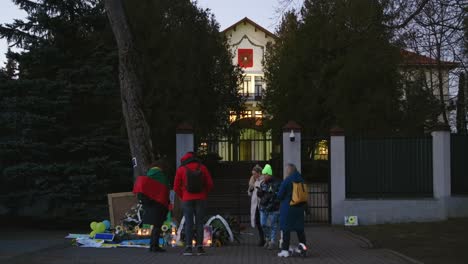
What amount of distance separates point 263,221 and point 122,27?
7268mm

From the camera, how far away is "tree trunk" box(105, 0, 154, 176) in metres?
17.7

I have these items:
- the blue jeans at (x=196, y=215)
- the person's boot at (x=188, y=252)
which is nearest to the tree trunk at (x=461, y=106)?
the blue jeans at (x=196, y=215)

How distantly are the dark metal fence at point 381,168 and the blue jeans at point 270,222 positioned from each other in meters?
6.35

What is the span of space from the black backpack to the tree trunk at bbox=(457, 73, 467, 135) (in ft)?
38.8

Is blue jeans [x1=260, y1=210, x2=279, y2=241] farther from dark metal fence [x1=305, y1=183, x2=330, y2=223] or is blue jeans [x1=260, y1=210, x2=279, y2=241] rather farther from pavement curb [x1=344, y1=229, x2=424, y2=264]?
dark metal fence [x1=305, y1=183, x2=330, y2=223]

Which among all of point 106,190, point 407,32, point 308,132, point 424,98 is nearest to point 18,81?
point 106,190

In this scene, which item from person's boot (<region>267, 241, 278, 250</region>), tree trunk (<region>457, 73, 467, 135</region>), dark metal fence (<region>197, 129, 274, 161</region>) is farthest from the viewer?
dark metal fence (<region>197, 129, 274, 161</region>)

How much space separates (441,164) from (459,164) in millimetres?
1325

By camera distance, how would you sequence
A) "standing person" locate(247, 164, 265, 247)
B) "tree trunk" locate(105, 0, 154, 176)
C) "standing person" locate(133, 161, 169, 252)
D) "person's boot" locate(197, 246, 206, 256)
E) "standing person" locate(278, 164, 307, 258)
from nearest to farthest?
"standing person" locate(278, 164, 307, 258), "person's boot" locate(197, 246, 206, 256), "standing person" locate(133, 161, 169, 252), "standing person" locate(247, 164, 265, 247), "tree trunk" locate(105, 0, 154, 176)

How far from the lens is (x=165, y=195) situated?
1313cm

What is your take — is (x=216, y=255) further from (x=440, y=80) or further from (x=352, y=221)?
(x=440, y=80)

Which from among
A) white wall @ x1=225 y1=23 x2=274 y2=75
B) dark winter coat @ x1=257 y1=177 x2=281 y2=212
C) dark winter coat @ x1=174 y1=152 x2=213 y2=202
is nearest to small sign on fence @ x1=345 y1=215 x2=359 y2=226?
dark winter coat @ x1=257 y1=177 x2=281 y2=212

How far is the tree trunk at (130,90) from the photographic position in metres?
17.7

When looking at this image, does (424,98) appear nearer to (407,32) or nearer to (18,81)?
(407,32)
